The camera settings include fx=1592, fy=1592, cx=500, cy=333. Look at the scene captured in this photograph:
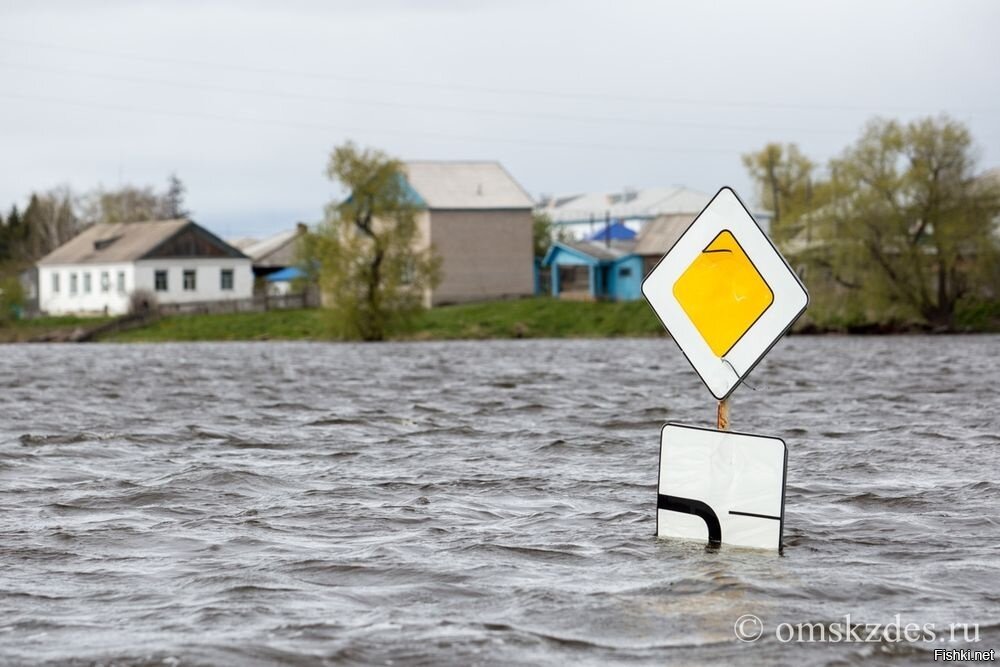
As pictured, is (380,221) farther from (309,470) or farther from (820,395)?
(309,470)

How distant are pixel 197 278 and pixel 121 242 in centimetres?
622

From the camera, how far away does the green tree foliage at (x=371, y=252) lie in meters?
68.2

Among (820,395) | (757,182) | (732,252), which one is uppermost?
(757,182)

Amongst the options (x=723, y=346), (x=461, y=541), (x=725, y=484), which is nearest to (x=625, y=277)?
(x=461, y=541)

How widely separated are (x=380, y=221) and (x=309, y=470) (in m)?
58.9

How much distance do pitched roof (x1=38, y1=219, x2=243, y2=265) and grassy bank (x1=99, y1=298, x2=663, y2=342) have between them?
58.5ft

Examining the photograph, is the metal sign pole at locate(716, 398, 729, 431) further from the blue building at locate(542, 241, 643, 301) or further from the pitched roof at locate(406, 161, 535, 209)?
the blue building at locate(542, 241, 643, 301)

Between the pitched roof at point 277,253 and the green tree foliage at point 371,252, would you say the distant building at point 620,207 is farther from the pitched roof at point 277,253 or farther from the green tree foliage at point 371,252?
the green tree foliage at point 371,252

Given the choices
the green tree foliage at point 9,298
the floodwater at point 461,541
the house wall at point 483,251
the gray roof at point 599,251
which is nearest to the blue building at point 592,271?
the gray roof at point 599,251

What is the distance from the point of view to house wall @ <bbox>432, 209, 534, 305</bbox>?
88.5 m

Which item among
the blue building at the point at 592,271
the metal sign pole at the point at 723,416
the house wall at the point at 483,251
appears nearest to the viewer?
the metal sign pole at the point at 723,416

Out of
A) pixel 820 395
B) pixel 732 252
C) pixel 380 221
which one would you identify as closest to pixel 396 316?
pixel 380 221

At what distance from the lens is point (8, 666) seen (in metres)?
5.95

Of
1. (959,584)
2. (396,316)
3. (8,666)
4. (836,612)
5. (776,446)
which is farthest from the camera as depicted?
(396,316)
